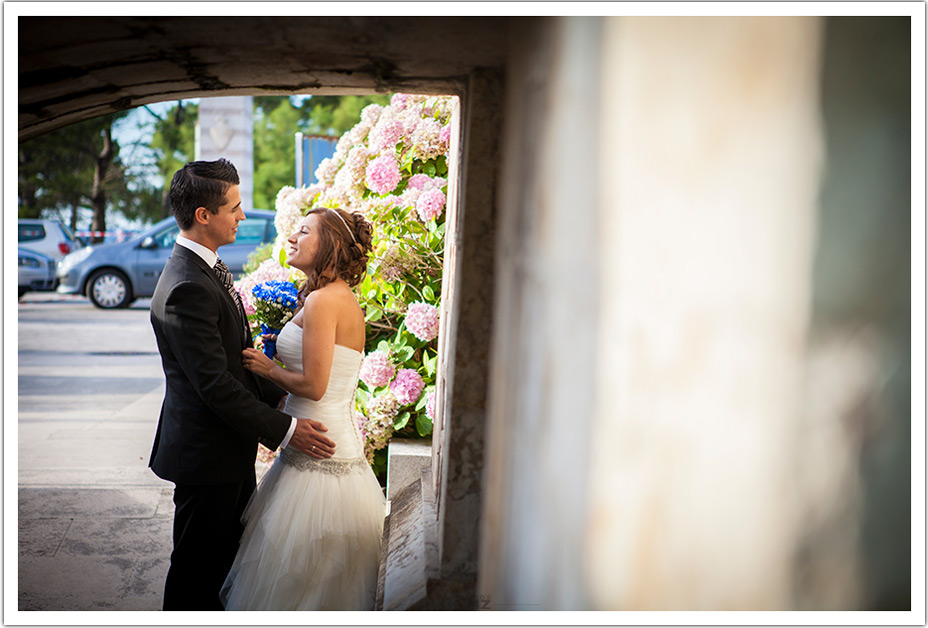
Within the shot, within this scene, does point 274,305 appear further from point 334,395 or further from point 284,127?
point 284,127

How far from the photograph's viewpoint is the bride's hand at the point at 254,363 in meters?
3.15

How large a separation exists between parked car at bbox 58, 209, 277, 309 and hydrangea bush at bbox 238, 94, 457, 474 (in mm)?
9258

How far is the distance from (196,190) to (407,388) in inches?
81.1

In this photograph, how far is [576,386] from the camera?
5.14ft

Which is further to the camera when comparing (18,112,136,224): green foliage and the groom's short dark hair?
(18,112,136,224): green foliage

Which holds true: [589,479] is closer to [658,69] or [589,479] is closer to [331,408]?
[658,69]

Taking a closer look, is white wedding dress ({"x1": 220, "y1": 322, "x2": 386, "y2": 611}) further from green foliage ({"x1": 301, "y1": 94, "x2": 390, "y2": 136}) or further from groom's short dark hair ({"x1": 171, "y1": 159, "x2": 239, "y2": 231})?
green foliage ({"x1": 301, "y1": 94, "x2": 390, "y2": 136})

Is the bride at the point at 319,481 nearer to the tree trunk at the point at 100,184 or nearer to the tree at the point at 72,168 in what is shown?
the tree at the point at 72,168

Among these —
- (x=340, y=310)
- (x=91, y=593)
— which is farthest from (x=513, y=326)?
(x=91, y=593)

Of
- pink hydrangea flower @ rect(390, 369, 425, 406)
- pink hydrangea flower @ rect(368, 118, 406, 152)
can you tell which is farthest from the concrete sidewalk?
pink hydrangea flower @ rect(368, 118, 406, 152)

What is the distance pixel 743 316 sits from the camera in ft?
4.48

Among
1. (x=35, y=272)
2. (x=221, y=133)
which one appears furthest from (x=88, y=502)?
(x=221, y=133)

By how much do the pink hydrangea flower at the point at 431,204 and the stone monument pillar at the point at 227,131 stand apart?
1619 centimetres

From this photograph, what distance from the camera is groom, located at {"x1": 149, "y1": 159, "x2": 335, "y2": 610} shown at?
2.86 meters
